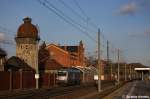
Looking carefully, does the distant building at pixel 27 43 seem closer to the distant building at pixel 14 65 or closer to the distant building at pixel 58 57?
the distant building at pixel 14 65

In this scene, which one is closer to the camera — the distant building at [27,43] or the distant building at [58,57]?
the distant building at [27,43]

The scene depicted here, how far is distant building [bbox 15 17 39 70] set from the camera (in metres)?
89.0

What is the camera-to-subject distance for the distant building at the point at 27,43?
292ft

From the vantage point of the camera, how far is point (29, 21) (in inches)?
3684

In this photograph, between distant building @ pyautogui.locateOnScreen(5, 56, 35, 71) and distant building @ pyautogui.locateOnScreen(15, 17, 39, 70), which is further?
distant building @ pyautogui.locateOnScreen(15, 17, 39, 70)

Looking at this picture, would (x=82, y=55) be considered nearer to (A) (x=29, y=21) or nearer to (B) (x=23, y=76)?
(A) (x=29, y=21)

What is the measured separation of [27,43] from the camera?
90312mm

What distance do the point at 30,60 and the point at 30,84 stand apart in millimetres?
23304

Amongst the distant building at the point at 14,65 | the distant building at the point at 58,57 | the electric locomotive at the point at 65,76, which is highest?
the distant building at the point at 58,57

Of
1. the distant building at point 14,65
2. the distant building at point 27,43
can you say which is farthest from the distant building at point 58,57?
the distant building at point 14,65

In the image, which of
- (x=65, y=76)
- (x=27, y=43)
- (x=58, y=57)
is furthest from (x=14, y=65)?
(x=58, y=57)

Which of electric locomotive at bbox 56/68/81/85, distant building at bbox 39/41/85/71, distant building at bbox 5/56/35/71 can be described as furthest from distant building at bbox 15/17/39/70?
electric locomotive at bbox 56/68/81/85

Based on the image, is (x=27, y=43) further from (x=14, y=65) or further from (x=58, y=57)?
(x=58, y=57)

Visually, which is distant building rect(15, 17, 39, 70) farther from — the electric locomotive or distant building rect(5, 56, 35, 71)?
the electric locomotive
